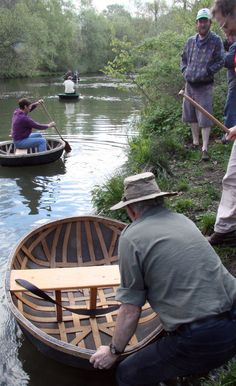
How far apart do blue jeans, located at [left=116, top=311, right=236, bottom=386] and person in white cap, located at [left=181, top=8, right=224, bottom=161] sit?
4.54 m

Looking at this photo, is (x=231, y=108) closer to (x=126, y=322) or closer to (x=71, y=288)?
(x=71, y=288)

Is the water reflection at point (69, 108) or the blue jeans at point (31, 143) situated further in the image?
the water reflection at point (69, 108)

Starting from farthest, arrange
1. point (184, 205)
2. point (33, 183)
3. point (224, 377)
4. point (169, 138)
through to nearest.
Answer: point (33, 183) → point (169, 138) → point (184, 205) → point (224, 377)

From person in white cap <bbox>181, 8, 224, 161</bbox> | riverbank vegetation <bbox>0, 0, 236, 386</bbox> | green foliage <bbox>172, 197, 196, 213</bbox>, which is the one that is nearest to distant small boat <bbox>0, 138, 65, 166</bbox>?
riverbank vegetation <bbox>0, 0, 236, 386</bbox>

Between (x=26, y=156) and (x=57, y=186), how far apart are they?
108cm

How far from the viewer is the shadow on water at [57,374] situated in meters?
3.70

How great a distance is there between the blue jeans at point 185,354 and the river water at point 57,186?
1151mm

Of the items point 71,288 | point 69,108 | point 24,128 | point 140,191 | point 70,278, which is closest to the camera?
point 140,191

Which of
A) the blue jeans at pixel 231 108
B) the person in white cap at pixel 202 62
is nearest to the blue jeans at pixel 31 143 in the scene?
the person in white cap at pixel 202 62

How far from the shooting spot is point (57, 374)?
12.5 feet

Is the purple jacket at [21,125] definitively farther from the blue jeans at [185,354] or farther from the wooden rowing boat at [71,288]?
the blue jeans at [185,354]

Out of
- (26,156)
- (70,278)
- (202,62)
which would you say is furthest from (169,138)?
(70,278)

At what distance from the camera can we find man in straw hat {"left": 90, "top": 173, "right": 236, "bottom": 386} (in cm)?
243

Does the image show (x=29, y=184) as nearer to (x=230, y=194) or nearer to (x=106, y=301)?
(x=106, y=301)
